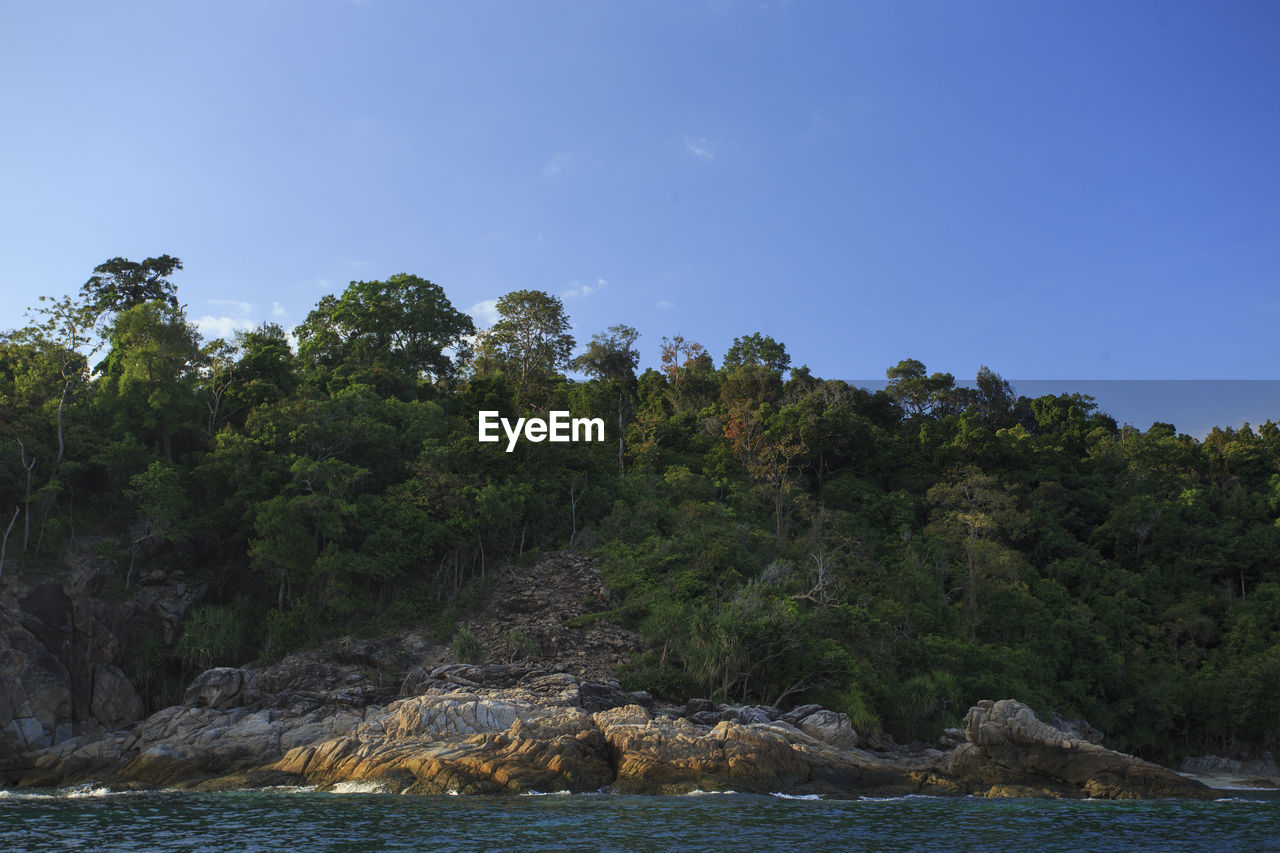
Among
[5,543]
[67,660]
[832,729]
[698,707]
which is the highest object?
[5,543]

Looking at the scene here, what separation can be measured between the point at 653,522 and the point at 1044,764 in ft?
61.2

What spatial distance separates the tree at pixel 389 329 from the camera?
5138 centimetres

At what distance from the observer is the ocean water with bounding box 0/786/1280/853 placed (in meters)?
16.7

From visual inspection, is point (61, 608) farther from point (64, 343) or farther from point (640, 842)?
point (640, 842)

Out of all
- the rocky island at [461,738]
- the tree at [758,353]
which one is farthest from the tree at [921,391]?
the rocky island at [461,738]

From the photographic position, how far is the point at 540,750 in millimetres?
23516

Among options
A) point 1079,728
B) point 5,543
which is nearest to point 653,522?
point 1079,728

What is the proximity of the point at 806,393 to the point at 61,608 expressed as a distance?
41.2 metres

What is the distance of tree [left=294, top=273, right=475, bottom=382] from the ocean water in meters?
31.4

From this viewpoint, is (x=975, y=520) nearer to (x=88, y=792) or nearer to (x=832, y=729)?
(x=832, y=729)

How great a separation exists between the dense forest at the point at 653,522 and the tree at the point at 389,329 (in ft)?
0.62

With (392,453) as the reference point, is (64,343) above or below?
above

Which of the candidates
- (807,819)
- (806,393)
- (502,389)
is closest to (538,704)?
(807,819)

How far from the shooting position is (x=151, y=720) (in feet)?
89.0
